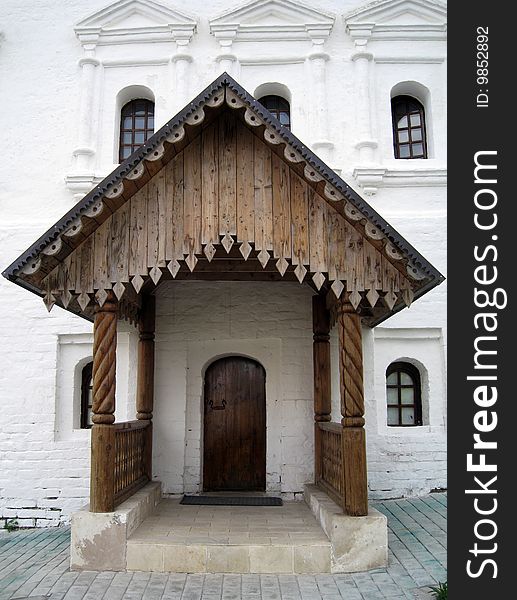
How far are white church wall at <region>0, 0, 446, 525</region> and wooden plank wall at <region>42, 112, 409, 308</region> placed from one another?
2746 mm

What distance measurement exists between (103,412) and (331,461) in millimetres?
2742

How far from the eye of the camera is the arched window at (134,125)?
31.9 feet

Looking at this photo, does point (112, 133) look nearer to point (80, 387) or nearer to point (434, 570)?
point (80, 387)

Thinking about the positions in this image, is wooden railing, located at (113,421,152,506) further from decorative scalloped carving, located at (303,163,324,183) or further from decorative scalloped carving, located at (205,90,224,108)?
decorative scalloped carving, located at (205,90,224,108)

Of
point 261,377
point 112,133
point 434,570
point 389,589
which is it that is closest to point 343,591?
point 389,589

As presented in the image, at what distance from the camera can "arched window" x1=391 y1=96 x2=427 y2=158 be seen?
9.66 m

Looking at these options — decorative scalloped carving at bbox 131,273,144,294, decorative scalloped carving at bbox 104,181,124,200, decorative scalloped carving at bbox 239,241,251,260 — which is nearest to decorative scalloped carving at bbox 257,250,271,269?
decorative scalloped carving at bbox 239,241,251,260

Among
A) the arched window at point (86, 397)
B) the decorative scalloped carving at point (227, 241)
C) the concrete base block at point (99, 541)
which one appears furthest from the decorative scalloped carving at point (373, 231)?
the arched window at point (86, 397)

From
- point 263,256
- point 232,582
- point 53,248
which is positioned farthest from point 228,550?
point 53,248

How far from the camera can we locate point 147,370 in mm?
8117

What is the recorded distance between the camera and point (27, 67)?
31.7 feet

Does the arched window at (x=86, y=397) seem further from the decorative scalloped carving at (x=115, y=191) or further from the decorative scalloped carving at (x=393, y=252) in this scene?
the decorative scalloped carving at (x=393, y=252)

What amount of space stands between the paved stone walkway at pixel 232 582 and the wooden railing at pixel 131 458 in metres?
0.89

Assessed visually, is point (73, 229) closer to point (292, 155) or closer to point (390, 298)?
point (292, 155)
